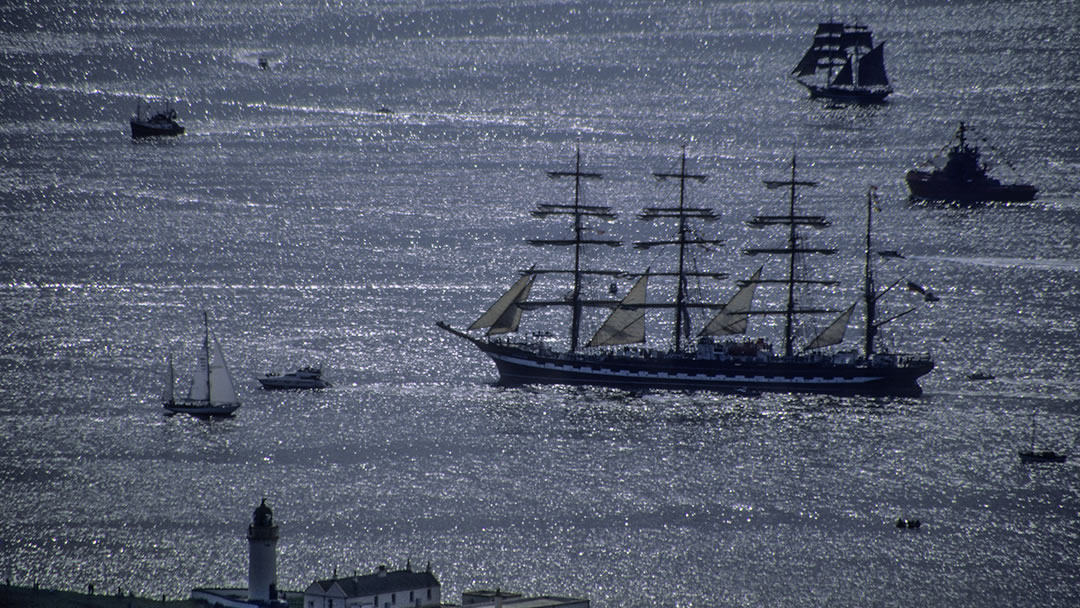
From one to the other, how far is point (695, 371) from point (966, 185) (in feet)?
225

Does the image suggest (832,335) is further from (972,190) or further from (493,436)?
(972,190)

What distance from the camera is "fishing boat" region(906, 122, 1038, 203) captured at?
198 meters

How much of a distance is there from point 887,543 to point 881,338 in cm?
4217

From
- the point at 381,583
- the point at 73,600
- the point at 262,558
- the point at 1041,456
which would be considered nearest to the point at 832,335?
the point at 1041,456

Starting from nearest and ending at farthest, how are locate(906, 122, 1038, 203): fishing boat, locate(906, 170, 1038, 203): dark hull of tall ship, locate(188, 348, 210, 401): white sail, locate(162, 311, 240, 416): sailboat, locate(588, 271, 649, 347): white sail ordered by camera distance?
locate(162, 311, 240, 416): sailboat
locate(188, 348, 210, 401): white sail
locate(588, 271, 649, 347): white sail
locate(906, 170, 1038, 203): dark hull of tall ship
locate(906, 122, 1038, 203): fishing boat

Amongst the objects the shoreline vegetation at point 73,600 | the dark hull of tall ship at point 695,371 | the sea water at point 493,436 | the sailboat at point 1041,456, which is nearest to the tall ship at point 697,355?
the dark hull of tall ship at point 695,371

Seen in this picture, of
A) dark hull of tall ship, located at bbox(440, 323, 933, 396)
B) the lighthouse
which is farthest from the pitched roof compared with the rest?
dark hull of tall ship, located at bbox(440, 323, 933, 396)

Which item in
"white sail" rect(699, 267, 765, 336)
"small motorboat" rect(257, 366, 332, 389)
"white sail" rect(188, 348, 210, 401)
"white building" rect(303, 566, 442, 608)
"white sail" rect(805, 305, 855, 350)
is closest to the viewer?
"white building" rect(303, 566, 442, 608)

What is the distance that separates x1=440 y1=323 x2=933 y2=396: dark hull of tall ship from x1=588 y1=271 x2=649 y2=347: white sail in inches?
37.2

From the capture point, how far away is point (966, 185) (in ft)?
650

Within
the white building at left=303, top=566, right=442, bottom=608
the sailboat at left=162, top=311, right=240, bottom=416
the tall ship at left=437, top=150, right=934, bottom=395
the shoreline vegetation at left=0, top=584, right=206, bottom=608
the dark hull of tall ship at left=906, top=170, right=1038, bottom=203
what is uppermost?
the dark hull of tall ship at left=906, top=170, right=1038, bottom=203

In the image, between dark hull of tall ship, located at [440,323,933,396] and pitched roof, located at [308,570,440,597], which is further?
dark hull of tall ship, located at [440,323,933,396]

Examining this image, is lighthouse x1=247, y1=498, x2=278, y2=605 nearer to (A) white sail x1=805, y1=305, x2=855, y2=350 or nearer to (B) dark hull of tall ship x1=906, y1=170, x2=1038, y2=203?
(A) white sail x1=805, y1=305, x2=855, y2=350

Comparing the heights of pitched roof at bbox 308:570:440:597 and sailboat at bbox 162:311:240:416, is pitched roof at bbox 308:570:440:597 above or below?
below
